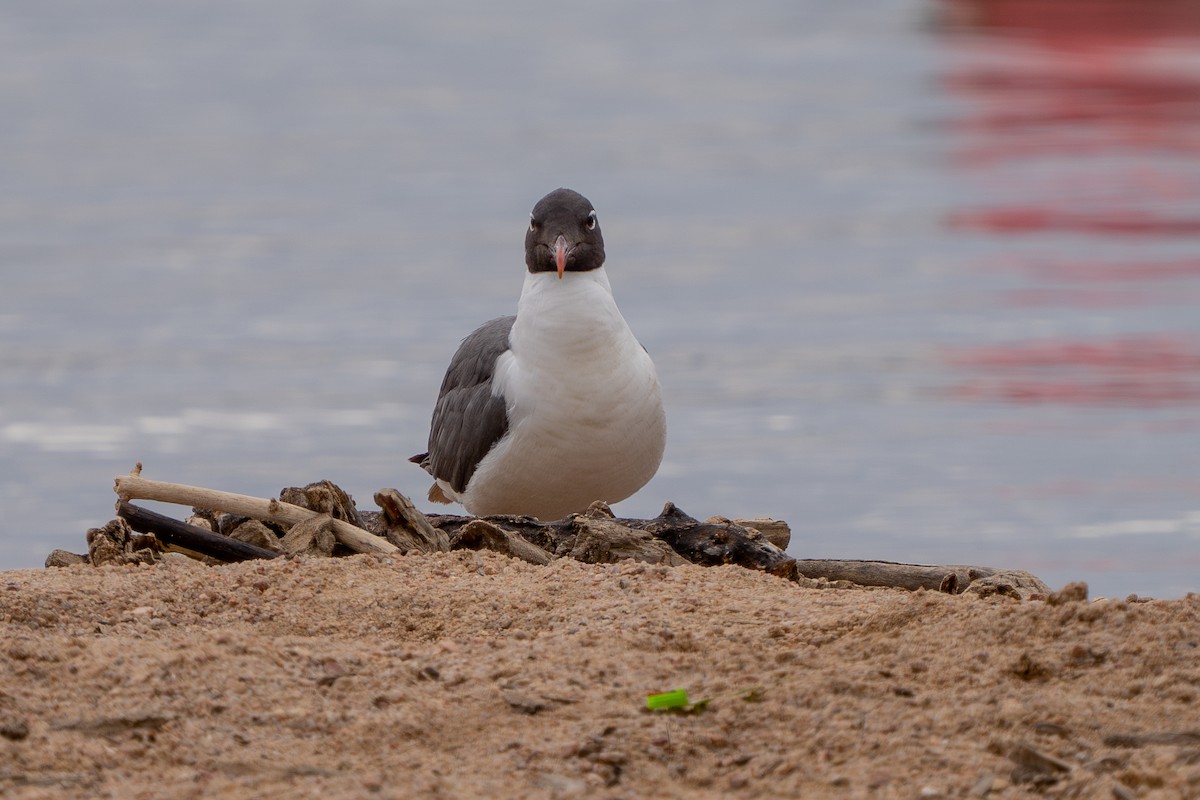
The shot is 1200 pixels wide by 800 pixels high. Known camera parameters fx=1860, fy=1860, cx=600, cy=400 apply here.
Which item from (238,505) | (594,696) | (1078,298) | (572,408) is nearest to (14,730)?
(594,696)

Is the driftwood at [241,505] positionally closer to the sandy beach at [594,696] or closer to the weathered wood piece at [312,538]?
the weathered wood piece at [312,538]

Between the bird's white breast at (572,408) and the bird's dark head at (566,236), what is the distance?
0.07 m

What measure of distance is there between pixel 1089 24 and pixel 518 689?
3572 centimetres

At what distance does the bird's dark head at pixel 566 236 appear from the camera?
741 cm

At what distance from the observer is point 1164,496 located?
416 inches

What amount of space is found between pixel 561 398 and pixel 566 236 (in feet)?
2.30

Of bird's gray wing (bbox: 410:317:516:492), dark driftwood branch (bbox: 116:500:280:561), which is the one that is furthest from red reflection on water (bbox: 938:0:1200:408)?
dark driftwood branch (bbox: 116:500:280:561)

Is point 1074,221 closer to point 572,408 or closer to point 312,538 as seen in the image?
point 572,408

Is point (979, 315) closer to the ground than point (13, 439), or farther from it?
farther from it

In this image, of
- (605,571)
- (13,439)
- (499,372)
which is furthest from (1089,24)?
(605,571)

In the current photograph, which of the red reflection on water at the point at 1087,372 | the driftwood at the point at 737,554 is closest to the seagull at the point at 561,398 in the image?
the driftwood at the point at 737,554

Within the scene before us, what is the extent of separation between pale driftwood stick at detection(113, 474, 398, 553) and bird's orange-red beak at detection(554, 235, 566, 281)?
1.92 metres

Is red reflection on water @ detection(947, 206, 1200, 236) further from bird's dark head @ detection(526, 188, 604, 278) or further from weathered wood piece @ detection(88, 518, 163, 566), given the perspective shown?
weathered wood piece @ detection(88, 518, 163, 566)

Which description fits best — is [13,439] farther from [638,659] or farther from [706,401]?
[638,659]
